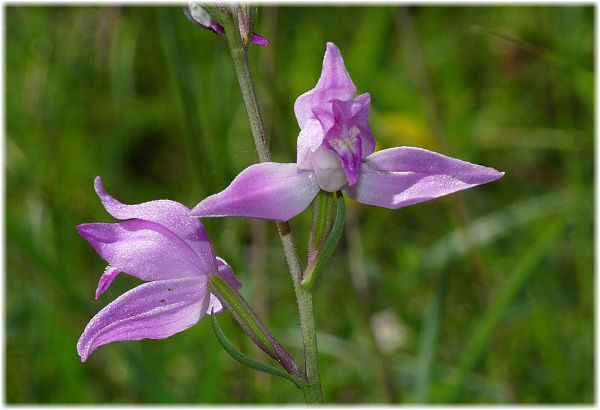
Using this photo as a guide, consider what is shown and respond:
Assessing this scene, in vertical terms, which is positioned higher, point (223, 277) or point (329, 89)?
point (329, 89)

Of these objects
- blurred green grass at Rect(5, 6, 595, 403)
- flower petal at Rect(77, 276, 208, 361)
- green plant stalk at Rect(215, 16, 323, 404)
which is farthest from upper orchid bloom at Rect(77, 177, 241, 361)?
blurred green grass at Rect(5, 6, 595, 403)

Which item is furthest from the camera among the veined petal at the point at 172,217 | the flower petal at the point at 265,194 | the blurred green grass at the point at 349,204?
the blurred green grass at the point at 349,204

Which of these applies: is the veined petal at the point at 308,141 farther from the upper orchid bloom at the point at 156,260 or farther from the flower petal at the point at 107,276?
the flower petal at the point at 107,276

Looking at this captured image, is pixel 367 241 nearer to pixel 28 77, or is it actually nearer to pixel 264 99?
pixel 264 99

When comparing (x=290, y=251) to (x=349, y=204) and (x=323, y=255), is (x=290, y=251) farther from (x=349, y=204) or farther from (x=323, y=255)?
(x=349, y=204)

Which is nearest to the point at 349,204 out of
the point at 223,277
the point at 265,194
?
the point at 223,277

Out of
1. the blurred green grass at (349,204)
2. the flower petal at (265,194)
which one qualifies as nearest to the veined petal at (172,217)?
the flower petal at (265,194)
